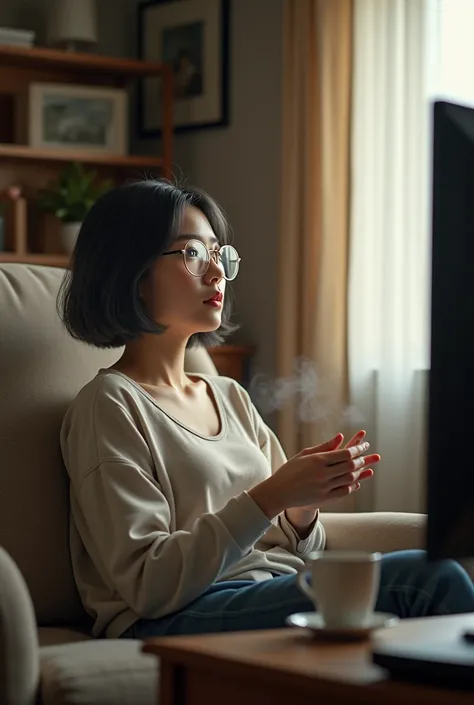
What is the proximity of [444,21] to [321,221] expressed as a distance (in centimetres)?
74

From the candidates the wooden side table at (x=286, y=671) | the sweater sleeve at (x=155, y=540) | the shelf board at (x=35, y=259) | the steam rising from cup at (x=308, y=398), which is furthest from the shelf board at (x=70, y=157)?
the wooden side table at (x=286, y=671)

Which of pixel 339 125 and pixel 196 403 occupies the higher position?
pixel 339 125

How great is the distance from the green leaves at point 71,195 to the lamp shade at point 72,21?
19.0 inches

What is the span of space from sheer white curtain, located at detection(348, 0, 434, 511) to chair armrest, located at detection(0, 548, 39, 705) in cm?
243

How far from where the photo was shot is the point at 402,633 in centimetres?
128

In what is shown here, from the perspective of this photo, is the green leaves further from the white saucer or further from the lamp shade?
the white saucer

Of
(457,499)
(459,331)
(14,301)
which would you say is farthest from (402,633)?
(14,301)

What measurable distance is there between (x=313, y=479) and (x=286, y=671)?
1.94ft

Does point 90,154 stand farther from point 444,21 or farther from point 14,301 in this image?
point 14,301

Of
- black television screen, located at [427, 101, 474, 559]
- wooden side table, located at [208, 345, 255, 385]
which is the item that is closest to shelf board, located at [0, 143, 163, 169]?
wooden side table, located at [208, 345, 255, 385]

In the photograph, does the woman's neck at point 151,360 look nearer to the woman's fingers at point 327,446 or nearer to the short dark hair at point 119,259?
the short dark hair at point 119,259

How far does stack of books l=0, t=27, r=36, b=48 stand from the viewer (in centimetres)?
431

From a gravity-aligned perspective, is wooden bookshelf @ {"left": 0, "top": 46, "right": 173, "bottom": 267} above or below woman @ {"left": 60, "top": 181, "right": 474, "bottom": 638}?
above

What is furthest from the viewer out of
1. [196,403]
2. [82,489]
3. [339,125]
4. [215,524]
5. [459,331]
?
[339,125]
